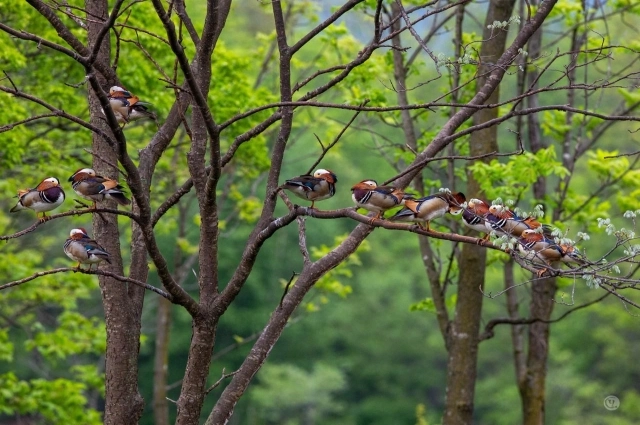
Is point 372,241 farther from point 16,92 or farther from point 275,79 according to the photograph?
point 16,92

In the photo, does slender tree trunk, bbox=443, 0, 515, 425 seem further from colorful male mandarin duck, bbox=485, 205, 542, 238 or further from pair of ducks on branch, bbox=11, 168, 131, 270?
pair of ducks on branch, bbox=11, 168, 131, 270

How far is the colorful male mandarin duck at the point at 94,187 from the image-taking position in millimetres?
6648

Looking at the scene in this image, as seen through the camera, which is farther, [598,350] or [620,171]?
[598,350]

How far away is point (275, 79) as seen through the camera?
707 inches

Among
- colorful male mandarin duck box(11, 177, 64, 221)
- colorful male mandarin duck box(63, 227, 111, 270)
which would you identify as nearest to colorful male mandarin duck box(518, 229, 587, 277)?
colorful male mandarin duck box(63, 227, 111, 270)

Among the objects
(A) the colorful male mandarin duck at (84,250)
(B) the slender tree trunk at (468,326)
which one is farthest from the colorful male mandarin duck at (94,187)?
(B) the slender tree trunk at (468,326)

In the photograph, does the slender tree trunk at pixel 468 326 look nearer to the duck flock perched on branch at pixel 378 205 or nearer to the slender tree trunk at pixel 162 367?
the duck flock perched on branch at pixel 378 205

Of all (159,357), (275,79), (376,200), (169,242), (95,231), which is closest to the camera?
(376,200)

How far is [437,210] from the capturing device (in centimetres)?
591

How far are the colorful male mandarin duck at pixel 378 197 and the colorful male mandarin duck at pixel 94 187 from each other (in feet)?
6.77

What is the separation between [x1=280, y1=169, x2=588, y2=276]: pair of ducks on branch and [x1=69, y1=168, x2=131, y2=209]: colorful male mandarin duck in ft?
4.94

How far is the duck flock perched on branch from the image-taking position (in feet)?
18.1

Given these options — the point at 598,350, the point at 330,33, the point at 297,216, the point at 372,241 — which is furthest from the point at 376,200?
the point at 372,241

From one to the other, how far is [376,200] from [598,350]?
40580 mm
